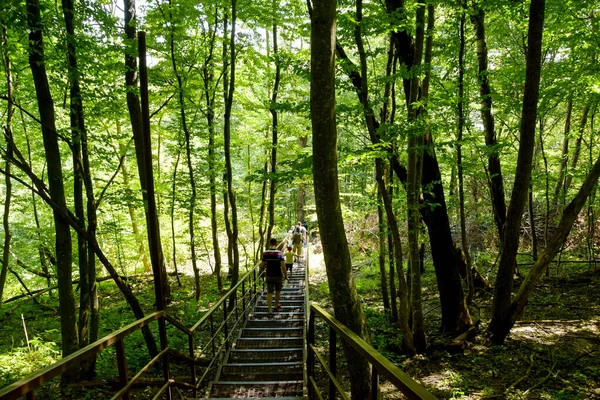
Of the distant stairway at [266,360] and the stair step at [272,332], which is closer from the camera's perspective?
the distant stairway at [266,360]

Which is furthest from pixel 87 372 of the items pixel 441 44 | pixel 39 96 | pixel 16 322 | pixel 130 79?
pixel 441 44

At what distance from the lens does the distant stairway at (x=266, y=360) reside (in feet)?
17.0

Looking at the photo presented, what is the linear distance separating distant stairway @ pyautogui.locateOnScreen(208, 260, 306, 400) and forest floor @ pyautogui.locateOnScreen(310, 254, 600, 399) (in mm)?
1743

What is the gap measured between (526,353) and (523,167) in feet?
10.9

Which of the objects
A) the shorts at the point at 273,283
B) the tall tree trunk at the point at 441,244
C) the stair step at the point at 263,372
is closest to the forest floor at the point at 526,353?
the tall tree trunk at the point at 441,244

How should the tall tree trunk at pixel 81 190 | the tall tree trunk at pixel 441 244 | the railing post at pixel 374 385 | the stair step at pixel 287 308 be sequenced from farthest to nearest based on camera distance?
the stair step at pixel 287 308
the tall tree trunk at pixel 441 244
the tall tree trunk at pixel 81 190
the railing post at pixel 374 385

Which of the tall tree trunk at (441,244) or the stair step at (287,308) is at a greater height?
the tall tree trunk at (441,244)

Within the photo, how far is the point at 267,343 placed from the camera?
708 cm

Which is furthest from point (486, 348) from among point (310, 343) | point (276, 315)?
point (276, 315)

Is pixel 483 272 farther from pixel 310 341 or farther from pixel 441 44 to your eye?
pixel 310 341

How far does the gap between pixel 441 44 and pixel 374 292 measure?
8.80 m

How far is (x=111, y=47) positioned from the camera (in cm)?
704

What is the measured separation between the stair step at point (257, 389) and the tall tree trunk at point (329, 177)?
5.05 ft

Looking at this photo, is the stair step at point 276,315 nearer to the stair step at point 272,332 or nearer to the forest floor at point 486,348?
the stair step at point 272,332
